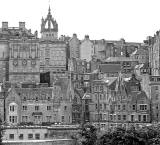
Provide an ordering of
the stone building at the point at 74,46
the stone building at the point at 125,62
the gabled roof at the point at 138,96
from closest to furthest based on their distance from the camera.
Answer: the gabled roof at the point at 138,96, the stone building at the point at 125,62, the stone building at the point at 74,46

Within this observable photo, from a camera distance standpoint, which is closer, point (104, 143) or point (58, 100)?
point (104, 143)

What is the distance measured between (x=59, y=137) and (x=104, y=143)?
1629 centimetres

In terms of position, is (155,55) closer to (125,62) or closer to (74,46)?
(125,62)

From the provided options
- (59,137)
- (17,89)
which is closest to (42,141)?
(59,137)

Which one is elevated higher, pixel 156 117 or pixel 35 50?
pixel 35 50

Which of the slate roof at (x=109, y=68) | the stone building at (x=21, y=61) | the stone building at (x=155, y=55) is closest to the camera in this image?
the stone building at (x=21, y=61)

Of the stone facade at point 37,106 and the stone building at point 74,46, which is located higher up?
the stone building at point 74,46

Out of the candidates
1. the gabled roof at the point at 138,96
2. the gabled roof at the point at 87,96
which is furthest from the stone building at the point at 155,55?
the gabled roof at the point at 87,96

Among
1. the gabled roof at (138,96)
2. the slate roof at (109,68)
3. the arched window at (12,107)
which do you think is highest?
the slate roof at (109,68)

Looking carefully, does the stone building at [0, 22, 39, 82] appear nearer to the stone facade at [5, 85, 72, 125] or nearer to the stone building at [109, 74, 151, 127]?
the stone facade at [5, 85, 72, 125]

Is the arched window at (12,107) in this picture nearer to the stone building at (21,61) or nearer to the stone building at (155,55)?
the stone building at (21,61)

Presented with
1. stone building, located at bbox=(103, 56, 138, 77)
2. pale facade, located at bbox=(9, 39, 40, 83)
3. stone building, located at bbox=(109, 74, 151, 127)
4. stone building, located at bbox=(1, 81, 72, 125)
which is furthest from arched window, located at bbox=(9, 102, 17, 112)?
stone building, located at bbox=(103, 56, 138, 77)

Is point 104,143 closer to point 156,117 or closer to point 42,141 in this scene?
point 42,141

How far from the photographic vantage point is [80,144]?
87125 mm
